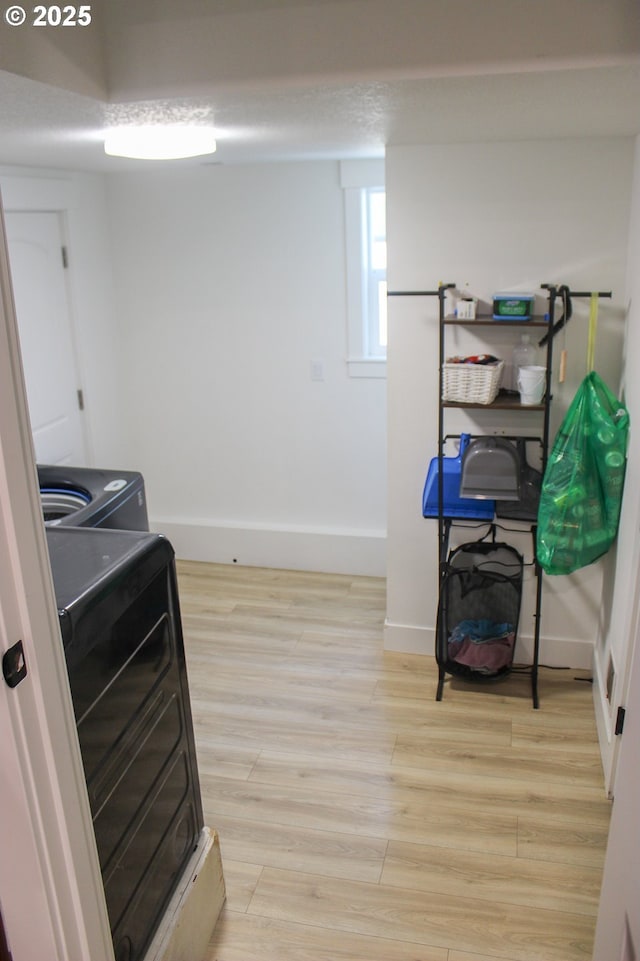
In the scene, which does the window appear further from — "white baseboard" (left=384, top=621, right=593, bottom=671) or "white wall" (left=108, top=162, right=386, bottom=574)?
"white baseboard" (left=384, top=621, right=593, bottom=671)

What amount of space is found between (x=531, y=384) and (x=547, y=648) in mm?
1154

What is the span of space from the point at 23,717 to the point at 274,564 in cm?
315

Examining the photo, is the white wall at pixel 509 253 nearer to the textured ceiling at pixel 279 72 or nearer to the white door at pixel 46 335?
the textured ceiling at pixel 279 72

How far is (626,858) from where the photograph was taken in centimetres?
164

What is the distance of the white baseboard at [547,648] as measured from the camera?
10.9ft

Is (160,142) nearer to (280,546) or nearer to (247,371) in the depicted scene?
(247,371)

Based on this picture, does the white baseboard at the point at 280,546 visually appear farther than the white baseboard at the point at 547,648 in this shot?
Yes

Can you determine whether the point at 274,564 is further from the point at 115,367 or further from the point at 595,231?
the point at 595,231

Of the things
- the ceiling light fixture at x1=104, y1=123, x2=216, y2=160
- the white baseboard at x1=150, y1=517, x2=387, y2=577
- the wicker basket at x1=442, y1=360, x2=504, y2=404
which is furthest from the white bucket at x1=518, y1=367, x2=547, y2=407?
the white baseboard at x1=150, y1=517, x2=387, y2=577

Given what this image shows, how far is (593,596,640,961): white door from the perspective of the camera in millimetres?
1595

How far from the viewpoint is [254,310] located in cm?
407
